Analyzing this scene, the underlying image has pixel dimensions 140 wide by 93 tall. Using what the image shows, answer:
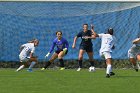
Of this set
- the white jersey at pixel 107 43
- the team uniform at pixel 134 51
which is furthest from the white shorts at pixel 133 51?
the white jersey at pixel 107 43

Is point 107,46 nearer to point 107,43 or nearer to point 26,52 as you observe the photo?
point 107,43

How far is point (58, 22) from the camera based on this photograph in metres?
24.9

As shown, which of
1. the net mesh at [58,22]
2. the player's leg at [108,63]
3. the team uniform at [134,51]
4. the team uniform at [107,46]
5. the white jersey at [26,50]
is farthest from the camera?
the net mesh at [58,22]

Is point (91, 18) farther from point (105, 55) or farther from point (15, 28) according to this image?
point (105, 55)

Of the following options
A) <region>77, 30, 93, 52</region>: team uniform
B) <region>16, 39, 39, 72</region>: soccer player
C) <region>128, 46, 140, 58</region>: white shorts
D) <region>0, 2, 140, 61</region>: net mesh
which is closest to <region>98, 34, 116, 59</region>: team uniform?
<region>16, 39, 39, 72</region>: soccer player

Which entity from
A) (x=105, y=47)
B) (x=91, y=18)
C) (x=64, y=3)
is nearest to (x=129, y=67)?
(x=91, y=18)

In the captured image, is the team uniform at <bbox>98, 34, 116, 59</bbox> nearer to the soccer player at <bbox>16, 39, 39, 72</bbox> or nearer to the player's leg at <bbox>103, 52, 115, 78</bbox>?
the player's leg at <bbox>103, 52, 115, 78</bbox>

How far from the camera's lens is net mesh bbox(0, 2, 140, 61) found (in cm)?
2430

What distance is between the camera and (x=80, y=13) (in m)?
24.6

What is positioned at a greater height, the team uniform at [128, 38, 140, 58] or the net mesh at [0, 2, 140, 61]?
the net mesh at [0, 2, 140, 61]

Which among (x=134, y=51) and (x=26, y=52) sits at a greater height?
(x=26, y=52)

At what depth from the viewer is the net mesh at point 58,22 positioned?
79.7 feet

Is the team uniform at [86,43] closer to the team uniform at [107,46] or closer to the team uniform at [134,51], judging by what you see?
the team uniform at [134,51]

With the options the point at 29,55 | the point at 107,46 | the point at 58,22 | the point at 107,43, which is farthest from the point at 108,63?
the point at 58,22
